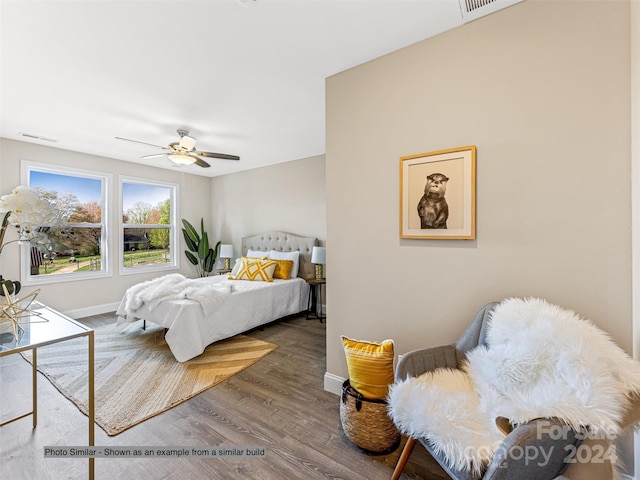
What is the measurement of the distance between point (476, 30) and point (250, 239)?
4398 millimetres

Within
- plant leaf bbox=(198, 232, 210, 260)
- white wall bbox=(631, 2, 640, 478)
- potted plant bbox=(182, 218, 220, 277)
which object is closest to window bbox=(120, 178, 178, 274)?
potted plant bbox=(182, 218, 220, 277)

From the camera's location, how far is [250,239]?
5.21 m

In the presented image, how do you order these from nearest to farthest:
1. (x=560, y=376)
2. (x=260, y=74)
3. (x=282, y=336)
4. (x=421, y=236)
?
(x=560, y=376), (x=421, y=236), (x=260, y=74), (x=282, y=336)

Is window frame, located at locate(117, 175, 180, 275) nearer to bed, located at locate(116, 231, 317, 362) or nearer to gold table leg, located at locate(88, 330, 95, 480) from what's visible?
bed, located at locate(116, 231, 317, 362)

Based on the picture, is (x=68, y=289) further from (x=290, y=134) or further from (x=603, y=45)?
(x=603, y=45)

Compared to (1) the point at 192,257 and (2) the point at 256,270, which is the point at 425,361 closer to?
(2) the point at 256,270

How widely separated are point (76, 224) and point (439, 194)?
4996mm

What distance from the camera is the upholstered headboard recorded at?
448 cm

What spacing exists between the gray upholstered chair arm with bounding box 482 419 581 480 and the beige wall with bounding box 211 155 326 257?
144 inches

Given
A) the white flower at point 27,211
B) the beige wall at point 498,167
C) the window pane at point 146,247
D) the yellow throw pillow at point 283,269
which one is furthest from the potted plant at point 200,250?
the white flower at point 27,211

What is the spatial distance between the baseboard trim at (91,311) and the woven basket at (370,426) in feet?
14.9

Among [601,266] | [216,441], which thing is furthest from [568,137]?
[216,441]

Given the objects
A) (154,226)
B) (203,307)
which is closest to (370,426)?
(203,307)

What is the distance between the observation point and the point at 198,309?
9.49 feet
